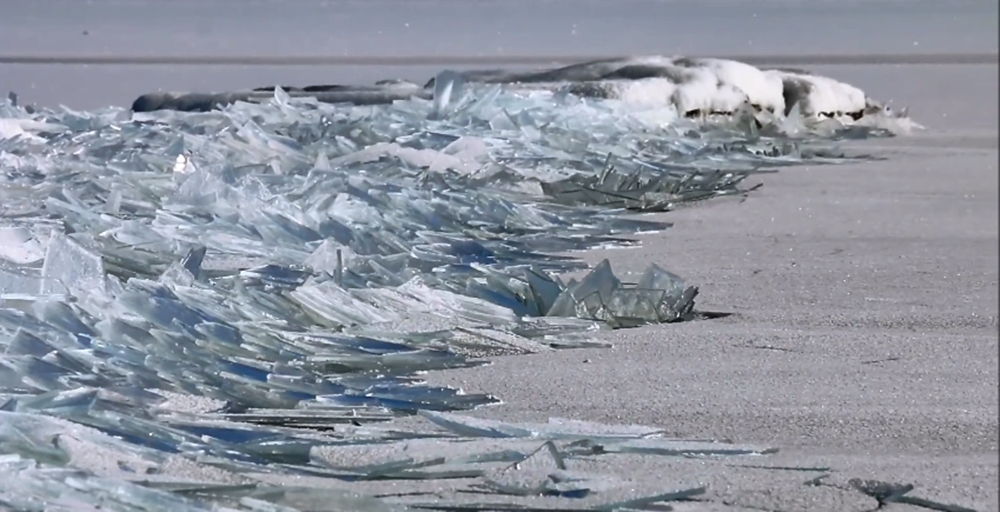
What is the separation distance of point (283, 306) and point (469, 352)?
184mm

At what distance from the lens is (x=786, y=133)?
3262mm

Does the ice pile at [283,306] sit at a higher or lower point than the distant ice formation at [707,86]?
lower

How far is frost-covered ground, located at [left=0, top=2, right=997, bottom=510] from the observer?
2.04 feet

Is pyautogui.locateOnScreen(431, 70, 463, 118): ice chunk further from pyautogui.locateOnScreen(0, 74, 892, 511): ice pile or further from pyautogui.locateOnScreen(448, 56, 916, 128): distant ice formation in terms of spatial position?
pyautogui.locateOnScreen(0, 74, 892, 511): ice pile

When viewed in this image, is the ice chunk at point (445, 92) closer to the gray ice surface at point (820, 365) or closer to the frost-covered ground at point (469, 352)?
the frost-covered ground at point (469, 352)

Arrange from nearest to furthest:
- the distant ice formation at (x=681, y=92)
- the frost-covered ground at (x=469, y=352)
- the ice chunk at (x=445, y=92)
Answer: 1. the frost-covered ground at (x=469, y=352)
2. the ice chunk at (x=445, y=92)
3. the distant ice formation at (x=681, y=92)

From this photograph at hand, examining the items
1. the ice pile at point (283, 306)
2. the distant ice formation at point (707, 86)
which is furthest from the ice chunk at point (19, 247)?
the distant ice formation at point (707, 86)

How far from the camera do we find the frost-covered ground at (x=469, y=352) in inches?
24.5

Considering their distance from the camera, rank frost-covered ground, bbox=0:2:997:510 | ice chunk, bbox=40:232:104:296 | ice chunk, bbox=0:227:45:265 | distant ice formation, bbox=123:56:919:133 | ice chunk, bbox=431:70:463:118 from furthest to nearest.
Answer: distant ice formation, bbox=123:56:919:133 < ice chunk, bbox=431:70:463:118 < ice chunk, bbox=0:227:45:265 < ice chunk, bbox=40:232:104:296 < frost-covered ground, bbox=0:2:997:510

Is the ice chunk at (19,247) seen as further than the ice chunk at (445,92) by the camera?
No

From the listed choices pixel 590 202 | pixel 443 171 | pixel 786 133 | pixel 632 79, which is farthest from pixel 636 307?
pixel 632 79

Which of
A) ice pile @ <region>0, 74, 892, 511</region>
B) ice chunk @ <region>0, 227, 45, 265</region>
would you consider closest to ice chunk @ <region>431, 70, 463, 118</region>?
ice pile @ <region>0, 74, 892, 511</region>

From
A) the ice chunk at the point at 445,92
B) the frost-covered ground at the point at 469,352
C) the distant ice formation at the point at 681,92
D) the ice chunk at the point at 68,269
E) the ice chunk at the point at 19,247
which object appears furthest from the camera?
the distant ice formation at the point at 681,92

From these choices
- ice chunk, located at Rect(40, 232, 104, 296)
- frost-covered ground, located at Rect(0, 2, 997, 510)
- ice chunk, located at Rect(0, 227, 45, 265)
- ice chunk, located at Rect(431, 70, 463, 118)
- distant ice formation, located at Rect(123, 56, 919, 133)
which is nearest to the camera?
frost-covered ground, located at Rect(0, 2, 997, 510)
